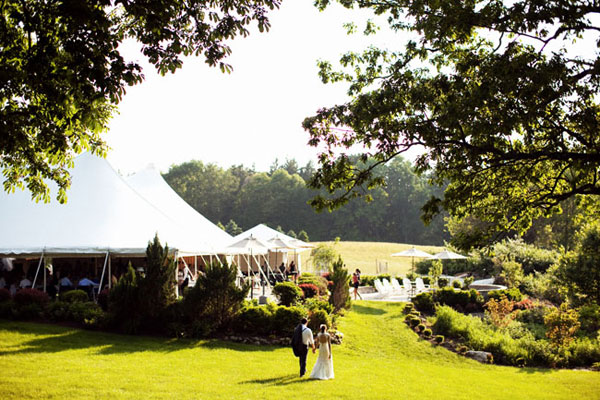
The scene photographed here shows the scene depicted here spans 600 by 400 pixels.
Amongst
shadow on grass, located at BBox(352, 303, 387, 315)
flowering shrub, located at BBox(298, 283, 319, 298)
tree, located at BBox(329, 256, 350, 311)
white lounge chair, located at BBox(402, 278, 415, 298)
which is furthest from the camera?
white lounge chair, located at BBox(402, 278, 415, 298)

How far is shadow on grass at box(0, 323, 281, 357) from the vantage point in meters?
9.80

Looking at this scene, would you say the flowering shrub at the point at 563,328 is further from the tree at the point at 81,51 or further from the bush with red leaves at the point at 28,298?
the bush with red leaves at the point at 28,298

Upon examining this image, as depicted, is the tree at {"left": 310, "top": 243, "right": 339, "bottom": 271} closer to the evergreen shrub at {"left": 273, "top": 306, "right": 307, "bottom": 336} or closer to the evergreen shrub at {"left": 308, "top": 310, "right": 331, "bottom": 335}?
the evergreen shrub at {"left": 308, "top": 310, "right": 331, "bottom": 335}

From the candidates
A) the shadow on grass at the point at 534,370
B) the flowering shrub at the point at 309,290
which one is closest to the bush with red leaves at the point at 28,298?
the flowering shrub at the point at 309,290

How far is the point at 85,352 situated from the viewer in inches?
380

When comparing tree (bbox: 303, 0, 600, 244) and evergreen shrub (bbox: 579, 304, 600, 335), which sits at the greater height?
tree (bbox: 303, 0, 600, 244)

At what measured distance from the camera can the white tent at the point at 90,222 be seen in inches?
538

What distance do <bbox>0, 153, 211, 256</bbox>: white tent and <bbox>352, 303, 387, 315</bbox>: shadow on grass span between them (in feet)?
22.5

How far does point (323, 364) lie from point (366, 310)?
10.3 metres

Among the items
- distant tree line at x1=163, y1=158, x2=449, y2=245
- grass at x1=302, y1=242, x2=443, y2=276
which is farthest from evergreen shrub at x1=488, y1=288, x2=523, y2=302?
distant tree line at x1=163, y1=158, x2=449, y2=245

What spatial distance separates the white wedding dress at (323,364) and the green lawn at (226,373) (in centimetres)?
25

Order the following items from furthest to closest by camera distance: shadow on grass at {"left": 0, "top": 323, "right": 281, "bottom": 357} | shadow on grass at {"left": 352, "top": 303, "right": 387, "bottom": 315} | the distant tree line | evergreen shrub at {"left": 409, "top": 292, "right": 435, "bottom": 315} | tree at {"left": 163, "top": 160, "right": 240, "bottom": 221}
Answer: tree at {"left": 163, "top": 160, "right": 240, "bottom": 221}
the distant tree line
evergreen shrub at {"left": 409, "top": 292, "right": 435, "bottom": 315}
shadow on grass at {"left": 352, "top": 303, "right": 387, "bottom": 315}
shadow on grass at {"left": 0, "top": 323, "right": 281, "bottom": 357}

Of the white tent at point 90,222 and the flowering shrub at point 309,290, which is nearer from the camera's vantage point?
the white tent at point 90,222

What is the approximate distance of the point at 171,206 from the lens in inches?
826
